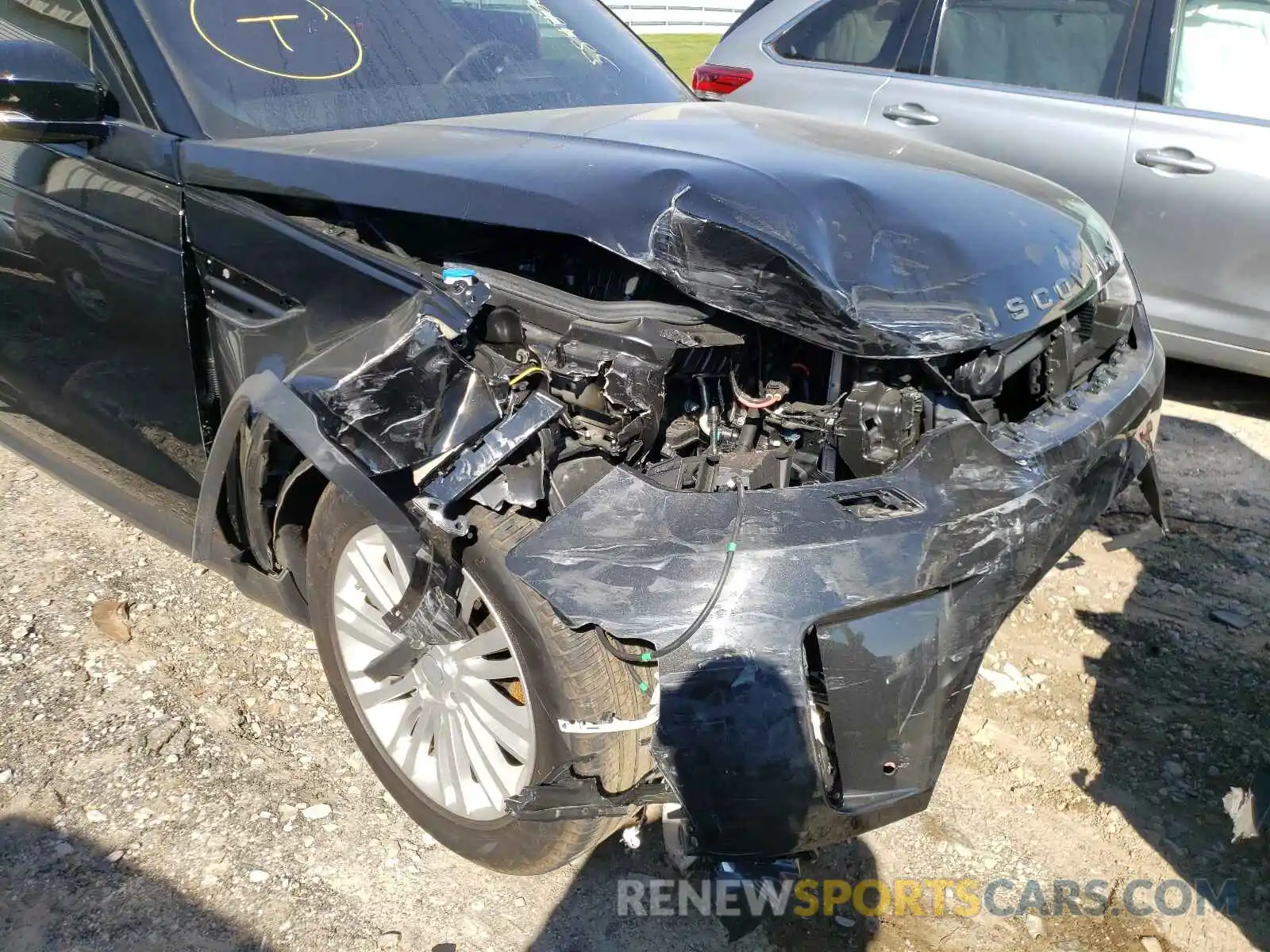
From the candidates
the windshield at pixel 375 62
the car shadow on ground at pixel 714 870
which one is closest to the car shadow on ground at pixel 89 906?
the car shadow on ground at pixel 714 870

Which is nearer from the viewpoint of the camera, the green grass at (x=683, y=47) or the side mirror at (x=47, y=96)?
the side mirror at (x=47, y=96)

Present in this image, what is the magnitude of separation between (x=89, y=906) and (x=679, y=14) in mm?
25307

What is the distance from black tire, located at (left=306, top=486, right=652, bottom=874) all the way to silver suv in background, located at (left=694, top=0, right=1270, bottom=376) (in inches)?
139

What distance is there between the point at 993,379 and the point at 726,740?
94 centimetres

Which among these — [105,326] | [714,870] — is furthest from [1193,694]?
[105,326]

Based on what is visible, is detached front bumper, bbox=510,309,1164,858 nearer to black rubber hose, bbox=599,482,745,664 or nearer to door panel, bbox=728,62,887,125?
black rubber hose, bbox=599,482,745,664

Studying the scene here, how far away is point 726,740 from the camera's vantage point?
1.73 m

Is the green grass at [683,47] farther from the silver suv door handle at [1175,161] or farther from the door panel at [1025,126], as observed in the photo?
the silver suv door handle at [1175,161]

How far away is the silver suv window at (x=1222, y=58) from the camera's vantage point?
13.9 ft

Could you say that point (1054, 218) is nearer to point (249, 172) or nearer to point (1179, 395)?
point (249, 172)

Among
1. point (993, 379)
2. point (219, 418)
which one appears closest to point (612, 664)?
point (993, 379)

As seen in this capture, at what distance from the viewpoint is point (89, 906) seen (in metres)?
2.21

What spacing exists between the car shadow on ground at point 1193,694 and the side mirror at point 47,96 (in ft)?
9.59

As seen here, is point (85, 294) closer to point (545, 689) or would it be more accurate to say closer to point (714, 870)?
point (545, 689)
